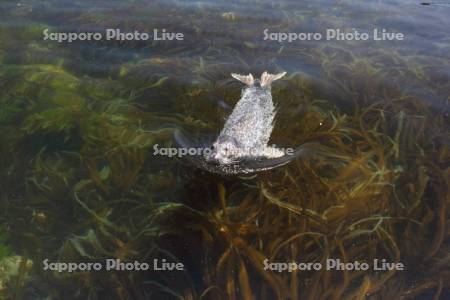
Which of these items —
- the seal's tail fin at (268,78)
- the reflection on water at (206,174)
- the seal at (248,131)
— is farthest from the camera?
the seal's tail fin at (268,78)

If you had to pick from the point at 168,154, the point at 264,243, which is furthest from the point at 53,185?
the point at 264,243

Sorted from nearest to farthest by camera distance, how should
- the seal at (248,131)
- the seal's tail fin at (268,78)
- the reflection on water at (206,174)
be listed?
the reflection on water at (206,174) < the seal at (248,131) < the seal's tail fin at (268,78)

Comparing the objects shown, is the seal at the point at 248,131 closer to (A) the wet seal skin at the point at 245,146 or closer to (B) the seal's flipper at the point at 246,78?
(A) the wet seal skin at the point at 245,146

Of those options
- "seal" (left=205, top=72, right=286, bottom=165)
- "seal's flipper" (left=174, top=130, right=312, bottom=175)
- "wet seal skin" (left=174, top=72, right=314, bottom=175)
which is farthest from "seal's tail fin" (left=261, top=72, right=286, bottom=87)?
"seal's flipper" (left=174, top=130, right=312, bottom=175)

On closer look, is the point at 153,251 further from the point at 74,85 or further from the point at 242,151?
the point at 74,85

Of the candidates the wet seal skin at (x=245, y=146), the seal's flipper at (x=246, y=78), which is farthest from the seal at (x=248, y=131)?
the seal's flipper at (x=246, y=78)

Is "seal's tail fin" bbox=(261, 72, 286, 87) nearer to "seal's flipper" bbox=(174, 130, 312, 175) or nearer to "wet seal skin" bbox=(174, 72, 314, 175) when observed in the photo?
"wet seal skin" bbox=(174, 72, 314, 175)
